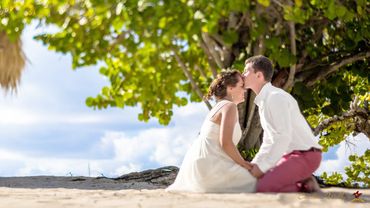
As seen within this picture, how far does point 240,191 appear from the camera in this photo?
20.8 ft

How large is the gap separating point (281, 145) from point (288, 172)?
0.32 m

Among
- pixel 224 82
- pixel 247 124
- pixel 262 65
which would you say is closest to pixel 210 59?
pixel 247 124

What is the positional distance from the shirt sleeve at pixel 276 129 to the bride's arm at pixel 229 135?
23 centimetres

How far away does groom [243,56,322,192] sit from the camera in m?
6.10

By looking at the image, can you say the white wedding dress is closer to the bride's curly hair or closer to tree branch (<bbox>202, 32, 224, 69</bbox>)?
the bride's curly hair

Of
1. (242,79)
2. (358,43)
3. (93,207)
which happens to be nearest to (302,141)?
Result: (242,79)

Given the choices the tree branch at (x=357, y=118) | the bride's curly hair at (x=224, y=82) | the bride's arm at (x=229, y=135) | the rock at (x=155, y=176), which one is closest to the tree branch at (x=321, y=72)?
the tree branch at (x=357, y=118)

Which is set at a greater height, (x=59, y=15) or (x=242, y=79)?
(x=59, y=15)

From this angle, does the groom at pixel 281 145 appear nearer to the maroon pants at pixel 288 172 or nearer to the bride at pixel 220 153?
the maroon pants at pixel 288 172

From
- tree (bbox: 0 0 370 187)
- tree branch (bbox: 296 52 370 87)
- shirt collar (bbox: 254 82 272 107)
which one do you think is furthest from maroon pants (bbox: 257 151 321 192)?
tree branch (bbox: 296 52 370 87)

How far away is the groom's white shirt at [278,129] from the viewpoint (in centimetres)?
609

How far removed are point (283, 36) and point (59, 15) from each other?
3.96 metres

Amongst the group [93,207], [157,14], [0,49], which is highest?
[0,49]

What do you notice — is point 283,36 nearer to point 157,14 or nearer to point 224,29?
point 224,29
